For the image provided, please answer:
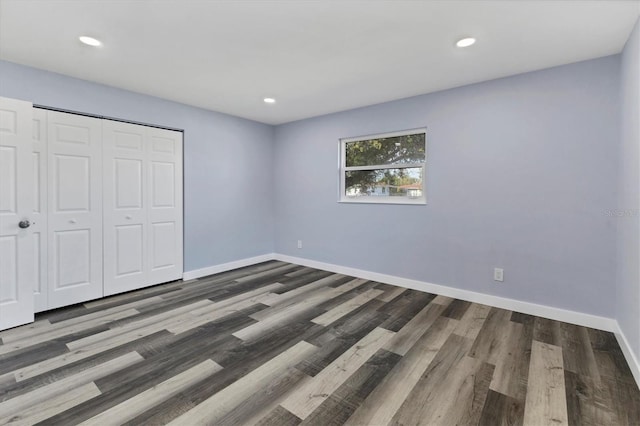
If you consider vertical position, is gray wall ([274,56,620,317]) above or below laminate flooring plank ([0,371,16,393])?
above

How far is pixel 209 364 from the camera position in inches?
82.4

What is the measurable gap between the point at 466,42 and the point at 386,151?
180 centimetres

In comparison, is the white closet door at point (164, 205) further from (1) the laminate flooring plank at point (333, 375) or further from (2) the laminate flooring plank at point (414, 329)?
(2) the laminate flooring plank at point (414, 329)

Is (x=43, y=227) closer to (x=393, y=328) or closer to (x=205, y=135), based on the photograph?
(x=205, y=135)

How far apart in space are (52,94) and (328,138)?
10.6 feet

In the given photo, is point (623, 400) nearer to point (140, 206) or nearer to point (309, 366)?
point (309, 366)

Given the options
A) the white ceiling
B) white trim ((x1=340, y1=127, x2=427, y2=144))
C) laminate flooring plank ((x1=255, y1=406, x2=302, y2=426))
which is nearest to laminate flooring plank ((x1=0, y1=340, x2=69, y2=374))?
laminate flooring plank ((x1=255, y1=406, x2=302, y2=426))

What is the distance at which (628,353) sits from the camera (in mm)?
2115

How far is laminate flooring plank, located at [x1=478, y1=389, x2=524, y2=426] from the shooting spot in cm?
156

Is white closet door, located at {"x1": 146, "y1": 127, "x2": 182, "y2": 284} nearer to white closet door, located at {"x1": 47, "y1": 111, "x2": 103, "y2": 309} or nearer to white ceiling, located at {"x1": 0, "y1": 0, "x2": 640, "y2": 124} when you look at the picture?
white closet door, located at {"x1": 47, "y1": 111, "x2": 103, "y2": 309}

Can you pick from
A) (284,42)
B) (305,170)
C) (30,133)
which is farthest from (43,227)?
(305,170)

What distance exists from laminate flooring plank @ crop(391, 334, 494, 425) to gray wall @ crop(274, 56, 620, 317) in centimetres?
136

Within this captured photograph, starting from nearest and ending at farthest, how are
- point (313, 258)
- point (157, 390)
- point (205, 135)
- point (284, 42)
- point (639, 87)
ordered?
point (157, 390) → point (639, 87) → point (284, 42) → point (205, 135) → point (313, 258)

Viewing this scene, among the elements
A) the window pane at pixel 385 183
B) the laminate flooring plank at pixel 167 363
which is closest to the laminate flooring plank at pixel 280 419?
the laminate flooring plank at pixel 167 363
